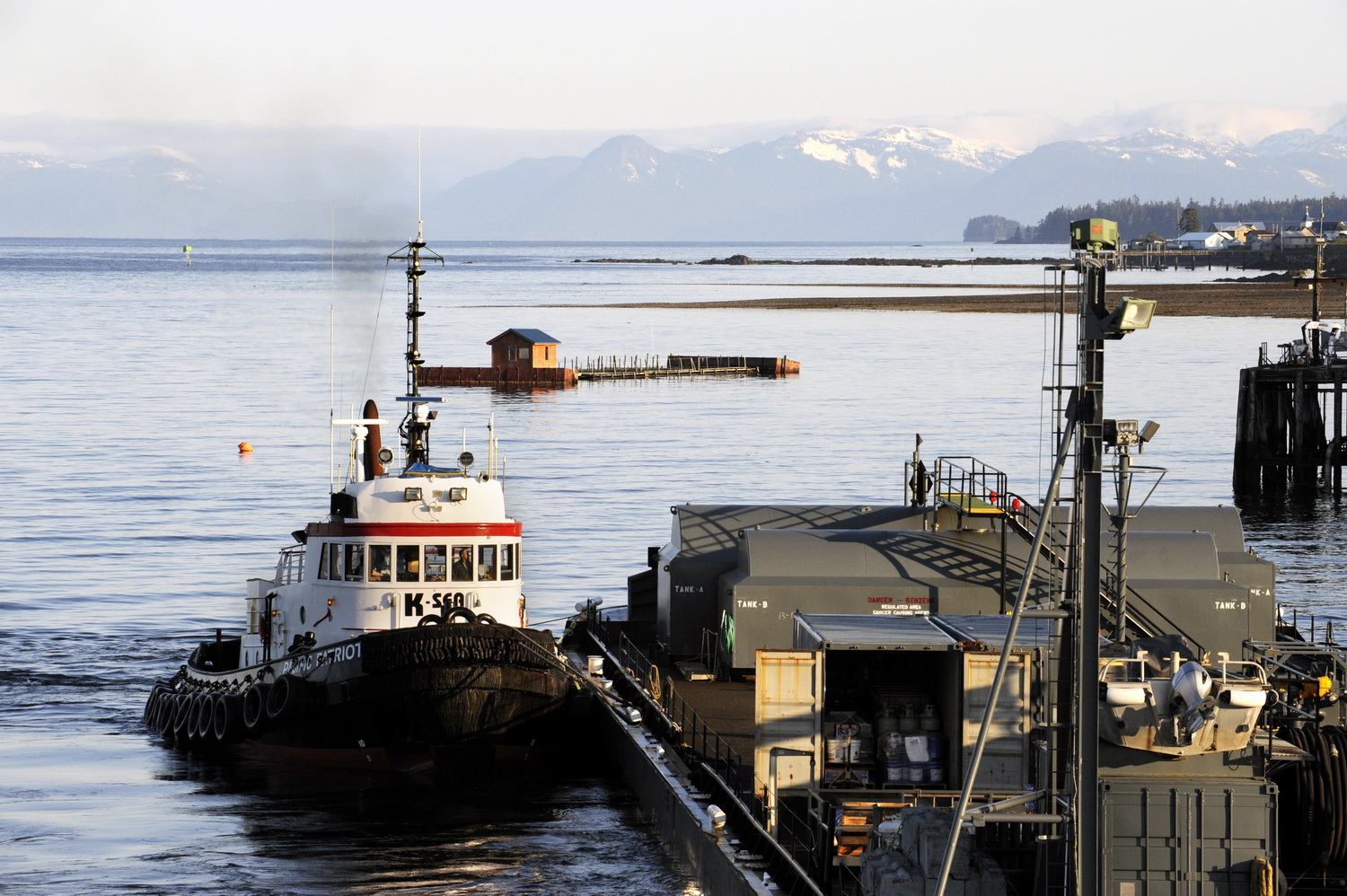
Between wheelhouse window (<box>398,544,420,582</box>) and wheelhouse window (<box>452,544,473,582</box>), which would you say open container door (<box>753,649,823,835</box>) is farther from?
wheelhouse window (<box>398,544,420,582</box>)

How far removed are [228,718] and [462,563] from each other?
5.98 meters

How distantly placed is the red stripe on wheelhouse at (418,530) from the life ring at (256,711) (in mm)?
3489

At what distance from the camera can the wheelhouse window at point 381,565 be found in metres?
30.9

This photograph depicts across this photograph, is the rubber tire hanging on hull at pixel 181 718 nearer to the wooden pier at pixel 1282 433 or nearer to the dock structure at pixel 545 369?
the wooden pier at pixel 1282 433

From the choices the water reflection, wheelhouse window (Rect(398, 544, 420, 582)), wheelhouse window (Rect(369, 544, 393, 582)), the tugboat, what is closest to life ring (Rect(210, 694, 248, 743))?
the tugboat

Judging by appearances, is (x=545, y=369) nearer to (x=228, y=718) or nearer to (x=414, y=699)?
(x=228, y=718)

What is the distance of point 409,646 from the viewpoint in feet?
95.3

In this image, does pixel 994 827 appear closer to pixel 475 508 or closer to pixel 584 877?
pixel 584 877

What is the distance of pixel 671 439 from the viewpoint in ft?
281

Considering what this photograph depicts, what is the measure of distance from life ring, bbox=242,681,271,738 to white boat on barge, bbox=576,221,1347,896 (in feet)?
21.3

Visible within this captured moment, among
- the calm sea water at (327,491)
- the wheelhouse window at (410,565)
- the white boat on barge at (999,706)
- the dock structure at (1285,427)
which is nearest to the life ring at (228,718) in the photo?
the calm sea water at (327,491)

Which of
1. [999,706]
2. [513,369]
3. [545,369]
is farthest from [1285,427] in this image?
[999,706]

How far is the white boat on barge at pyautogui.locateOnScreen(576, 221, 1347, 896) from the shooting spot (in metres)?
17.4

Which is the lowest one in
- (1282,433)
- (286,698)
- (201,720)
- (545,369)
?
(201,720)
